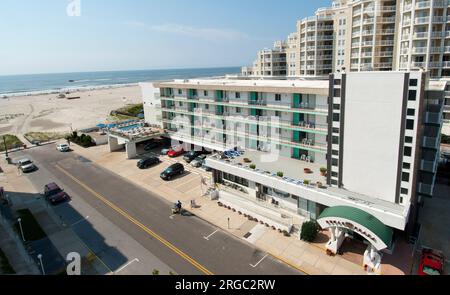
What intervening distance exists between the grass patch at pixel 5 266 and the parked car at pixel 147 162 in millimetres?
23732

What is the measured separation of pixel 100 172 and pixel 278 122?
95.6ft

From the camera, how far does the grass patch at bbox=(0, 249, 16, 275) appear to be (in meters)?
23.4

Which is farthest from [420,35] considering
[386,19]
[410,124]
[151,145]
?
[151,145]

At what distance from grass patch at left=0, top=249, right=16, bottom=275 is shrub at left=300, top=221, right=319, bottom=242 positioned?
2403 centimetres

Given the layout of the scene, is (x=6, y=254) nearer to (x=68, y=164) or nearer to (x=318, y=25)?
(x=68, y=164)

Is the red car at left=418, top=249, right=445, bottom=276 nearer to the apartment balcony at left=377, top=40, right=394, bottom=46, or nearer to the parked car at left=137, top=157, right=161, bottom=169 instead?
the parked car at left=137, top=157, right=161, bottom=169

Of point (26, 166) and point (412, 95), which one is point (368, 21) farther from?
point (26, 166)

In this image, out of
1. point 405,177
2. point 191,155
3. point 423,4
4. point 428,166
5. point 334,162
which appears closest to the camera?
point 405,177

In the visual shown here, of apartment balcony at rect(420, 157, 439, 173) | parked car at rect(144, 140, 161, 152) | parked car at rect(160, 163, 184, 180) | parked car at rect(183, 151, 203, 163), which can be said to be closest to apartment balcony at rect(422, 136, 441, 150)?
apartment balcony at rect(420, 157, 439, 173)

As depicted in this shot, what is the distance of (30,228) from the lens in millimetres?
31234

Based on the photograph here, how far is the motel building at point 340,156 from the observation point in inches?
963

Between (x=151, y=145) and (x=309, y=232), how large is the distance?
3840 cm

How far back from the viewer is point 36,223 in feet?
106

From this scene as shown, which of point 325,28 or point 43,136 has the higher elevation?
point 325,28
